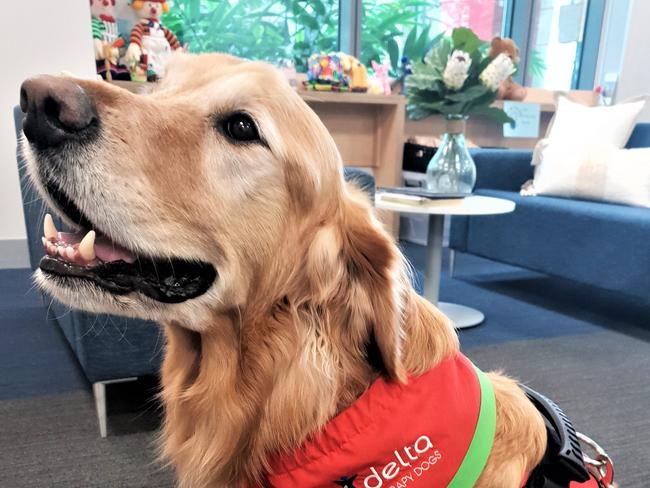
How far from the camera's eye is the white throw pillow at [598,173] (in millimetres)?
3180

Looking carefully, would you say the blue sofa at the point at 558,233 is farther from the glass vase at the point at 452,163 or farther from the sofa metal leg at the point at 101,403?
the sofa metal leg at the point at 101,403

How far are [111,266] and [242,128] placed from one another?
35 cm

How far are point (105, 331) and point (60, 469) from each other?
46 centimetres

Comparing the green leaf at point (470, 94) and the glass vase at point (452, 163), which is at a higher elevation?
the green leaf at point (470, 94)

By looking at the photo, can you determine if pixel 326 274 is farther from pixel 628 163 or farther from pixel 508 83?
pixel 508 83

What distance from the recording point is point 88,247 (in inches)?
36.6

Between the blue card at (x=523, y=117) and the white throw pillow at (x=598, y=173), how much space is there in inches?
52.6

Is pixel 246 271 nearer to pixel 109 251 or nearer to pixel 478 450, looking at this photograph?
pixel 109 251

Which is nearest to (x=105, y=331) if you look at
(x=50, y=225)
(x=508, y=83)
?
(x=50, y=225)

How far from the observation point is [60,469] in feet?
5.60

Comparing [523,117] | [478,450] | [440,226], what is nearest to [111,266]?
[478,450]

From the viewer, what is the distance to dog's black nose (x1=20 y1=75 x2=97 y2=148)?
790 millimetres

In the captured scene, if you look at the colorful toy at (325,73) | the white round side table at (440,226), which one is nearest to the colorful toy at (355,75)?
the colorful toy at (325,73)

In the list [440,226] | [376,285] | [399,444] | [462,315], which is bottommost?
[462,315]
